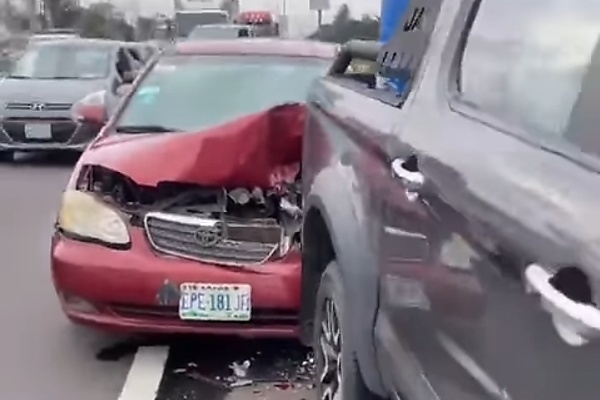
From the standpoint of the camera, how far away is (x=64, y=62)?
16.1 meters

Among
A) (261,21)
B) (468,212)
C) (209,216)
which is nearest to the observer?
(468,212)

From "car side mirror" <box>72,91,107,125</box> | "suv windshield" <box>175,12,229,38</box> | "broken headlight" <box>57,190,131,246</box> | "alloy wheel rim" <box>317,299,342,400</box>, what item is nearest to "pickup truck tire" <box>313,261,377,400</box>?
"alloy wheel rim" <box>317,299,342,400</box>

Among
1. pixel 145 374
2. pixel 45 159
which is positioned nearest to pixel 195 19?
pixel 45 159

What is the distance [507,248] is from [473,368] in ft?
1.31

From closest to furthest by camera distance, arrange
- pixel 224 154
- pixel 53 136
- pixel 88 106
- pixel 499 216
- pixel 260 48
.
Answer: pixel 499 216 → pixel 224 154 → pixel 260 48 → pixel 88 106 → pixel 53 136

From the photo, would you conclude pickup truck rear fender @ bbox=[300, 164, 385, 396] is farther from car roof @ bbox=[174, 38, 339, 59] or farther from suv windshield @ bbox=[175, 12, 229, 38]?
suv windshield @ bbox=[175, 12, 229, 38]

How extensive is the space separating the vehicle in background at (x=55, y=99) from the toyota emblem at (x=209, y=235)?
755 cm

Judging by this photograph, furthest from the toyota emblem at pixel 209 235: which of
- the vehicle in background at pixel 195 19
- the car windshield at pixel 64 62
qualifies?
the vehicle in background at pixel 195 19

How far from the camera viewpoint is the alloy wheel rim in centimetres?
442

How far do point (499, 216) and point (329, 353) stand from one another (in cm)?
216

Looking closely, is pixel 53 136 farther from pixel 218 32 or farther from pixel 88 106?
pixel 218 32

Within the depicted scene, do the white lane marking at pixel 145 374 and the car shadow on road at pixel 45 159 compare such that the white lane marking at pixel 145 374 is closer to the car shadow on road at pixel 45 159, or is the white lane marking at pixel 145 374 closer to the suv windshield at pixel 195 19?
the car shadow on road at pixel 45 159

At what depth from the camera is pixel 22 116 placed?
14.4 m

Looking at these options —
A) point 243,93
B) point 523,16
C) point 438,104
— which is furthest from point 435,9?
point 243,93
